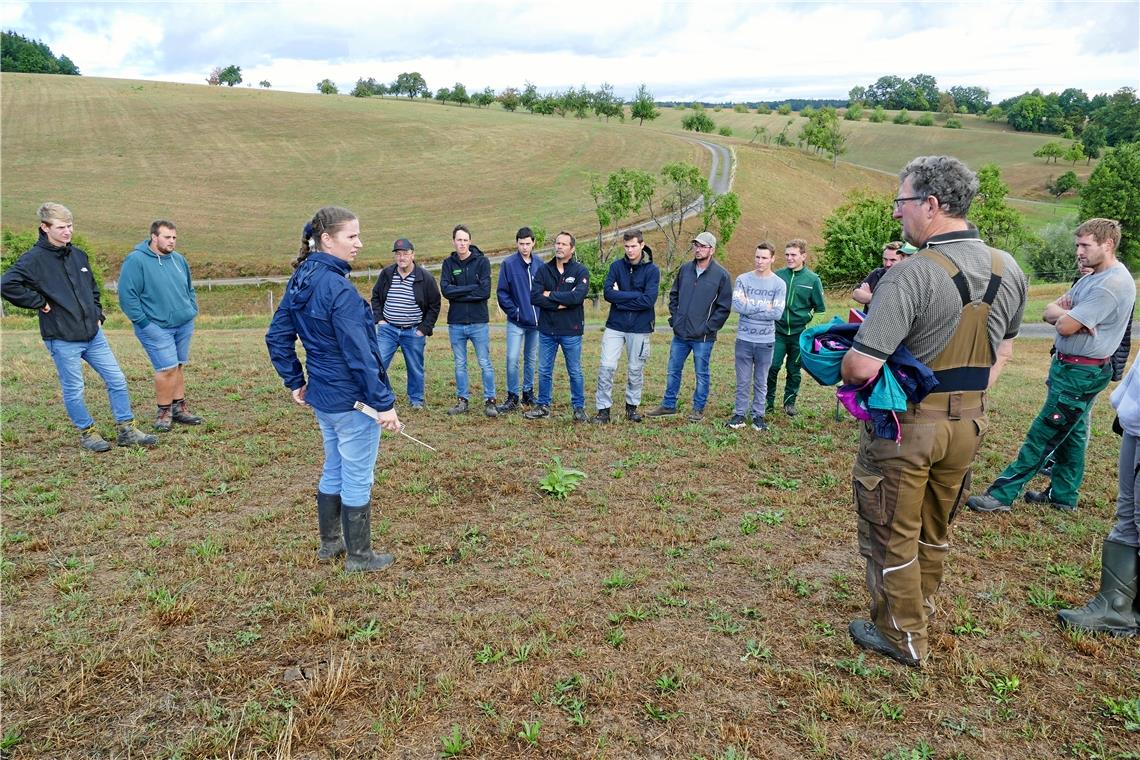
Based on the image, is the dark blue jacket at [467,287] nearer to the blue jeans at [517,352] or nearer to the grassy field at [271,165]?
the blue jeans at [517,352]

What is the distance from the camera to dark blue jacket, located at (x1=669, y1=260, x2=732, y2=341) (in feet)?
26.7

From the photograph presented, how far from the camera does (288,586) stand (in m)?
4.50

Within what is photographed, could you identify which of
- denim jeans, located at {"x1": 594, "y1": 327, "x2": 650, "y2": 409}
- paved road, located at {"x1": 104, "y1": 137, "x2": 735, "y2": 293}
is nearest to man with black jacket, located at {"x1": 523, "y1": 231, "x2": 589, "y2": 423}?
denim jeans, located at {"x1": 594, "y1": 327, "x2": 650, "y2": 409}

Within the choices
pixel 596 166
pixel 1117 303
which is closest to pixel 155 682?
pixel 1117 303

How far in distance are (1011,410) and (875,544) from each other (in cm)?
735

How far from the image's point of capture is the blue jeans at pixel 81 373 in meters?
6.85

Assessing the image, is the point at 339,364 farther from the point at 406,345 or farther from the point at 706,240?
the point at 706,240

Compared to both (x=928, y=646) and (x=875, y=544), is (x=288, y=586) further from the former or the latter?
(x=928, y=646)

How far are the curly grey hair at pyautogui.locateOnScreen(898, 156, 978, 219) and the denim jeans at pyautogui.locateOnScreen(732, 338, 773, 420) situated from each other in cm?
474

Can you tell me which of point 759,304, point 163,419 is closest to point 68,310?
point 163,419

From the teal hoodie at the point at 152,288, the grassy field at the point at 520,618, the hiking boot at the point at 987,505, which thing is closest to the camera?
the grassy field at the point at 520,618

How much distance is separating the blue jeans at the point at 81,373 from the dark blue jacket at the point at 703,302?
21.3 feet

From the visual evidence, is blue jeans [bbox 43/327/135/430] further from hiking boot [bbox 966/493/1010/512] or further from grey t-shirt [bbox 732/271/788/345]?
hiking boot [bbox 966/493/1010/512]

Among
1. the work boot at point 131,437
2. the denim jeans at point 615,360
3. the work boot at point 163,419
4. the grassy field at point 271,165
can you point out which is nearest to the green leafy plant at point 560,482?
the denim jeans at point 615,360
